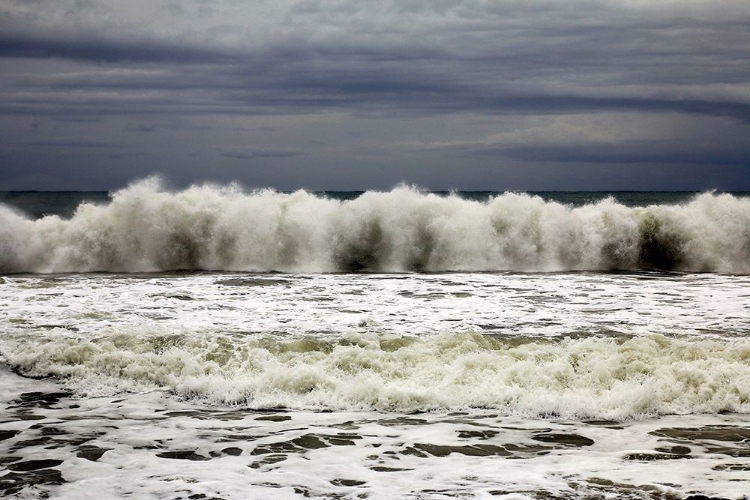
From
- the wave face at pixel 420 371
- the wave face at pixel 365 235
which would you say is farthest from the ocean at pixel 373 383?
the wave face at pixel 365 235

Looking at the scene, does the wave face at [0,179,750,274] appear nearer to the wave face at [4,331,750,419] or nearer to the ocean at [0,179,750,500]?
the ocean at [0,179,750,500]

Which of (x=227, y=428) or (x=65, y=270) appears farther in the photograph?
(x=65, y=270)

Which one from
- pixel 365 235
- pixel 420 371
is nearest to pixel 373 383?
pixel 420 371

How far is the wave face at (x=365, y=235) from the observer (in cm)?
2097

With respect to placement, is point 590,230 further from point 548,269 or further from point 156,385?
point 156,385

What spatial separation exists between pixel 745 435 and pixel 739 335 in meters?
4.18

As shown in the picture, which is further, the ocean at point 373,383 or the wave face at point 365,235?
the wave face at point 365,235

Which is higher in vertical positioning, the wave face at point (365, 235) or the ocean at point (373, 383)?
the wave face at point (365, 235)

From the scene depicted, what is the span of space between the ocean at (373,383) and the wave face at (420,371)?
0.03m

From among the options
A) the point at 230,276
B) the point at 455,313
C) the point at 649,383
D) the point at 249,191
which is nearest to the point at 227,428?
the point at 649,383

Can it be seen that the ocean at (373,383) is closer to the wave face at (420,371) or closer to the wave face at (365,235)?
the wave face at (420,371)

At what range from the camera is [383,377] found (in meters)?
9.38

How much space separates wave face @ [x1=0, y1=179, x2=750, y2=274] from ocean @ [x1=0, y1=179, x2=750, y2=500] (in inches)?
33.7

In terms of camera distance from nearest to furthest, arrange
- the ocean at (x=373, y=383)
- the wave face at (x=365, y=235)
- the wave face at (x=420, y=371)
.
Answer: the ocean at (x=373, y=383) < the wave face at (x=420, y=371) < the wave face at (x=365, y=235)
